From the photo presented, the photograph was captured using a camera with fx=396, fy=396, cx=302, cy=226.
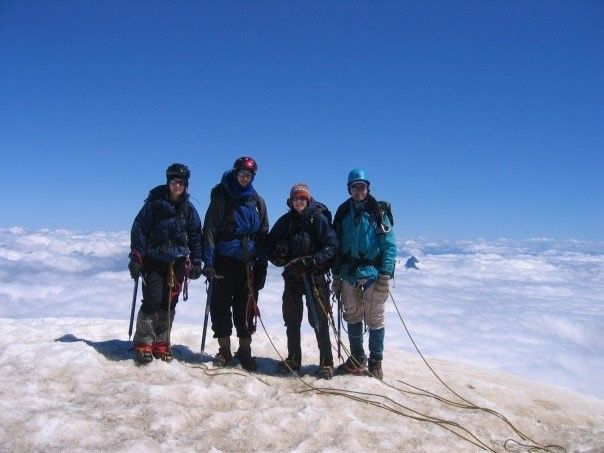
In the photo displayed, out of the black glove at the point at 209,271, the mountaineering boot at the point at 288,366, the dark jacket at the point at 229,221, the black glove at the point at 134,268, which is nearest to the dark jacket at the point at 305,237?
the dark jacket at the point at 229,221

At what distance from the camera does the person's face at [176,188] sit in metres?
6.25

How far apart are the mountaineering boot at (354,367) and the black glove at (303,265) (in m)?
1.75

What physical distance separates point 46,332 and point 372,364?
6.84 meters

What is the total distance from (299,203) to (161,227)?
7.27 ft

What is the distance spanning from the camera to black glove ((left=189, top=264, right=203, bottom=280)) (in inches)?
253

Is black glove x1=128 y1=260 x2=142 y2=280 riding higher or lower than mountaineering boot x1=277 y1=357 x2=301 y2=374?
higher

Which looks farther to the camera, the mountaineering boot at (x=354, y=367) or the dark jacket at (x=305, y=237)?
the mountaineering boot at (x=354, y=367)

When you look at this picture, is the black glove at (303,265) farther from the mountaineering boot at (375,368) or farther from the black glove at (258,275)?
the mountaineering boot at (375,368)

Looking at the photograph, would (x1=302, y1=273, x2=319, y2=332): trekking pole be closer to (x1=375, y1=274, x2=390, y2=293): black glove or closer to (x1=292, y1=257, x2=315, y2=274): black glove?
(x1=292, y1=257, x2=315, y2=274): black glove

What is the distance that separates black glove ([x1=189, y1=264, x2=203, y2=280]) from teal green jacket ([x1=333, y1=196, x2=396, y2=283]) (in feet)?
7.75

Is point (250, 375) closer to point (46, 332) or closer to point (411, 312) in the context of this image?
point (46, 332)

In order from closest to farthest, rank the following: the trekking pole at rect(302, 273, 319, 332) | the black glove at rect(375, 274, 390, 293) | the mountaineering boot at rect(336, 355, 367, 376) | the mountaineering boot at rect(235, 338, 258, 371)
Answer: the black glove at rect(375, 274, 390, 293) → the trekking pole at rect(302, 273, 319, 332) → the mountaineering boot at rect(336, 355, 367, 376) → the mountaineering boot at rect(235, 338, 258, 371)

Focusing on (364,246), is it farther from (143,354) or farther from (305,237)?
(143,354)

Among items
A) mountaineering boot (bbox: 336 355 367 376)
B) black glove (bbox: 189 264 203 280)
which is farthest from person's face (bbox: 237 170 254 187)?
mountaineering boot (bbox: 336 355 367 376)
